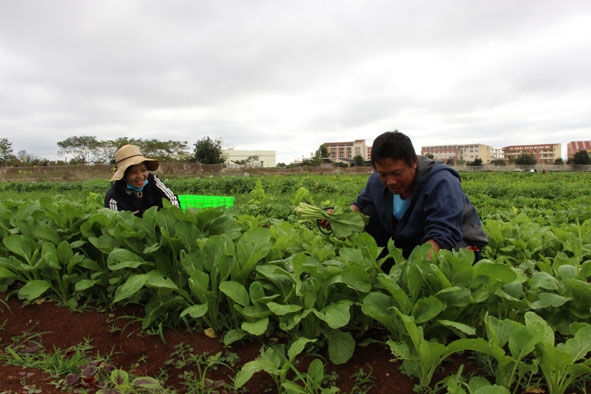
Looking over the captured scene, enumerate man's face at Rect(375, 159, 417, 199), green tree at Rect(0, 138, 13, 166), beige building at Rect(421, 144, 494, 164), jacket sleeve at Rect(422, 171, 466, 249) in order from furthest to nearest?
beige building at Rect(421, 144, 494, 164) < green tree at Rect(0, 138, 13, 166) < man's face at Rect(375, 159, 417, 199) < jacket sleeve at Rect(422, 171, 466, 249)

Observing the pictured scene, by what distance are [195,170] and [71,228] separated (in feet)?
101

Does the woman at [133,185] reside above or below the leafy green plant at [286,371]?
above

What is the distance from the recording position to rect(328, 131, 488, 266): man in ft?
7.57

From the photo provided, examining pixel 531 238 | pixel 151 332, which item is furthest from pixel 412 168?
pixel 151 332

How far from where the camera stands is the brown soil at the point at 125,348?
4.71 ft

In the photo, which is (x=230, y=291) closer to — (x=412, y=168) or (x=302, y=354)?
(x=302, y=354)

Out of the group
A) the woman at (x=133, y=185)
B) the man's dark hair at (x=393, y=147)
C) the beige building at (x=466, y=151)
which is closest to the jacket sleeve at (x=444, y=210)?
the man's dark hair at (x=393, y=147)

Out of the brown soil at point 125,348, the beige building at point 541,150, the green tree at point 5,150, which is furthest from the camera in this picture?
the beige building at point 541,150

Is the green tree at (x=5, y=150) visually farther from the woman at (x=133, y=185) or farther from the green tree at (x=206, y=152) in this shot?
the woman at (x=133, y=185)

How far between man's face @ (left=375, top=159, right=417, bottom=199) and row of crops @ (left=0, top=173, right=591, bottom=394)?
0.61 metres

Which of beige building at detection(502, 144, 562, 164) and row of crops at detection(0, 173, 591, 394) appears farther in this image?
beige building at detection(502, 144, 562, 164)

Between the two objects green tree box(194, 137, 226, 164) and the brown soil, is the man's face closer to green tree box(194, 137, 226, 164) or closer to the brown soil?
the brown soil

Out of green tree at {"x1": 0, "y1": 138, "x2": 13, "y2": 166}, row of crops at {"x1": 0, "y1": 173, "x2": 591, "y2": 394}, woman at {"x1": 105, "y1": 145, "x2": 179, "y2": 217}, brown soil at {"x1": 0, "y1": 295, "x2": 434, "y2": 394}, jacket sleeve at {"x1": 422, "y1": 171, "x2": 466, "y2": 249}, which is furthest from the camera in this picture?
green tree at {"x1": 0, "y1": 138, "x2": 13, "y2": 166}

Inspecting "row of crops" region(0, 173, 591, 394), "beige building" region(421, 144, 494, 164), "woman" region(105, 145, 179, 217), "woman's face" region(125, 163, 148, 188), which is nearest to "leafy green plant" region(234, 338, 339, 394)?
"row of crops" region(0, 173, 591, 394)
